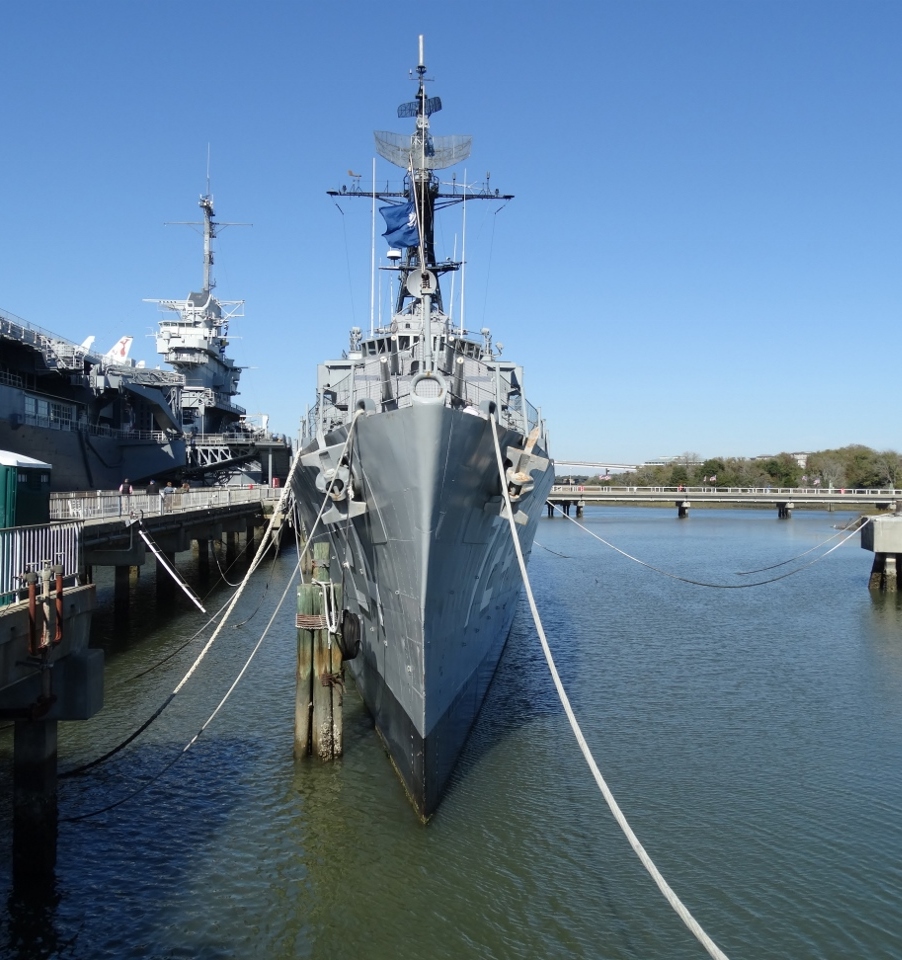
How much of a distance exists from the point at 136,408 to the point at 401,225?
29504 mm

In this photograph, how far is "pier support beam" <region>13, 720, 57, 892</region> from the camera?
7.84m

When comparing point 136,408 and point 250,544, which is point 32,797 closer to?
point 250,544

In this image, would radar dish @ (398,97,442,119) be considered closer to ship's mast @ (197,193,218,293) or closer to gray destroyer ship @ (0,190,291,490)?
gray destroyer ship @ (0,190,291,490)

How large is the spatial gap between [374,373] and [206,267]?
5456 centimetres

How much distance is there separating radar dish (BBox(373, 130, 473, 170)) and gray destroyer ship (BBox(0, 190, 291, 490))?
17.5 meters

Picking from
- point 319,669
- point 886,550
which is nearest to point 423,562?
point 319,669

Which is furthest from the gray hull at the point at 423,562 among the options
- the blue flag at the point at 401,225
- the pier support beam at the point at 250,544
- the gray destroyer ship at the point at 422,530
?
the pier support beam at the point at 250,544

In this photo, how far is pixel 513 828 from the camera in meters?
9.64

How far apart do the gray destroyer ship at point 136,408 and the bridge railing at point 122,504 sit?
311 inches

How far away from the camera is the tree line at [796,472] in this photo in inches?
3898

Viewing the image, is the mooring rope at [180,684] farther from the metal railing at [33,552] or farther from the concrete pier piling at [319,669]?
the metal railing at [33,552]

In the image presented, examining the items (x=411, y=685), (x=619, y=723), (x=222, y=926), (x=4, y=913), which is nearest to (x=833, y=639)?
(x=619, y=723)

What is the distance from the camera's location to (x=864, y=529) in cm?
2992

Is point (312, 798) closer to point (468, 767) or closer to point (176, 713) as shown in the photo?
point (468, 767)
